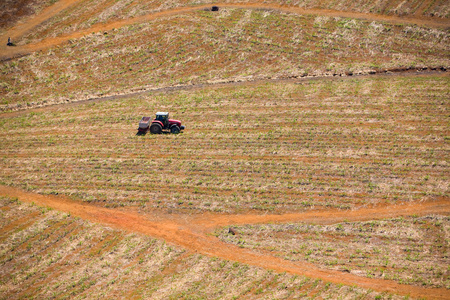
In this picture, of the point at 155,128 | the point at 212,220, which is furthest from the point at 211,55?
the point at 212,220

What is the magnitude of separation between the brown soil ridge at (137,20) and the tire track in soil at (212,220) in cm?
3068

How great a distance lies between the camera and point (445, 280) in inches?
859

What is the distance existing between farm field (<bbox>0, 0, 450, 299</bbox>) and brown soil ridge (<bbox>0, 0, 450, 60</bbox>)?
0.35 meters

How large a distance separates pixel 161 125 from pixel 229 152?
24.7ft

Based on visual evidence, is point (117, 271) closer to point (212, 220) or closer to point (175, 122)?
point (212, 220)

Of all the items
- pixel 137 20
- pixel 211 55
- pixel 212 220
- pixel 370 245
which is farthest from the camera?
pixel 137 20

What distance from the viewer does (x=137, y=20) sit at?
57.0 meters

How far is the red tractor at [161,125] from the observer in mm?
36500

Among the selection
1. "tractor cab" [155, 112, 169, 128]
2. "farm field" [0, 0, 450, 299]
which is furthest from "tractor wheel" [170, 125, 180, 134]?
"farm field" [0, 0, 450, 299]

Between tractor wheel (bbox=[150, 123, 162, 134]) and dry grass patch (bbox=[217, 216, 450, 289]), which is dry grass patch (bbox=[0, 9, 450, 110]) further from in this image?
dry grass patch (bbox=[217, 216, 450, 289])

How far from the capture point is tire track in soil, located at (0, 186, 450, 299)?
24094mm

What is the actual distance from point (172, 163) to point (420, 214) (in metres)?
19.5

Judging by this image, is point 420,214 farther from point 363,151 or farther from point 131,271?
point 131,271

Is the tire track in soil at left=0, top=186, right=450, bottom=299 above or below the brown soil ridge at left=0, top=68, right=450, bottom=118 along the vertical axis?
below
